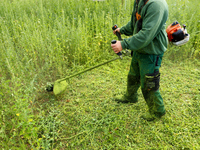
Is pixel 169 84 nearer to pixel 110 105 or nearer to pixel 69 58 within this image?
pixel 110 105

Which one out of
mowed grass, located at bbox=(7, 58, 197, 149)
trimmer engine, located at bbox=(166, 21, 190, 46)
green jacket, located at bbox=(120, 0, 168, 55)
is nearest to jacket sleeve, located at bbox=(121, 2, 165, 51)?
green jacket, located at bbox=(120, 0, 168, 55)

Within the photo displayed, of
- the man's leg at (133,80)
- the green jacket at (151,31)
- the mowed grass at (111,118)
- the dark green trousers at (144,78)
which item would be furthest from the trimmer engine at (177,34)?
the mowed grass at (111,118)

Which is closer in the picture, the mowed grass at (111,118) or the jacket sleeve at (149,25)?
the jacket sleeve at (149,25)

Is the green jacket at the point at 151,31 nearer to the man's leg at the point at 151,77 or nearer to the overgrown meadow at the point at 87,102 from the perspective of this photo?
the man's leg at the point at 151,77

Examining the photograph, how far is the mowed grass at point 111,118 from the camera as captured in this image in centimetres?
218

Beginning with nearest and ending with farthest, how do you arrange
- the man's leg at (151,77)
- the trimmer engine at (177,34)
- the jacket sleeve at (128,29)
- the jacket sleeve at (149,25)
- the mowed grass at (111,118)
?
the jacket sleeve at (149,25) < the trimmer engine at (177,34) < the man's leg at (151,77) < the mowed grass at (111,118) < the jacket sleeve at (128,29)

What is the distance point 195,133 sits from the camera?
2.26 m

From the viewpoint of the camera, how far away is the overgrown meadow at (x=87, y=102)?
211cm

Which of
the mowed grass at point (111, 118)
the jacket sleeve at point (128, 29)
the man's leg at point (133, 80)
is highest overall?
the jacket sleeve at point (128, 29)

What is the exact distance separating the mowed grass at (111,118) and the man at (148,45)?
30 cm

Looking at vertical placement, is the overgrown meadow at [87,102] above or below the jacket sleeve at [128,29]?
below

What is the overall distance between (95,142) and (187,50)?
11.4 ft

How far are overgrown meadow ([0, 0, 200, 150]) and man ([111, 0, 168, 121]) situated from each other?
1.31 ft

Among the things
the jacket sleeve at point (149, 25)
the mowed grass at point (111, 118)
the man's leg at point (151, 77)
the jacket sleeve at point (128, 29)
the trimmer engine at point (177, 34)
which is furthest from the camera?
the jacket sleeve at point (128, 29)
